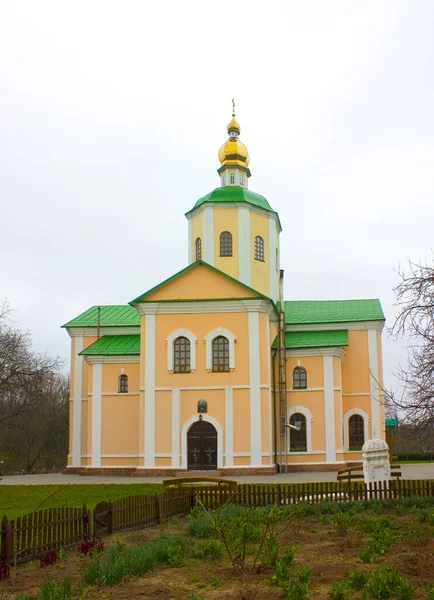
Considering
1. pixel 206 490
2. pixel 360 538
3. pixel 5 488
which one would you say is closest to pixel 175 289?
pixel 5 488

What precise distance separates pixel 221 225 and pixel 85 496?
15039 millimetres

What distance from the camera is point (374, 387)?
102ft

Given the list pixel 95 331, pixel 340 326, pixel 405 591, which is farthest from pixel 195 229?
pixel 405 591

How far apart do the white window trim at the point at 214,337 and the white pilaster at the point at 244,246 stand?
3557mm

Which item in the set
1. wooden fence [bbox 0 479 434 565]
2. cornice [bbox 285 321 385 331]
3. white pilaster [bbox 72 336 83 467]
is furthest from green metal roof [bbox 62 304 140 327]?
wooden fence [bbox 0 479 434 565]

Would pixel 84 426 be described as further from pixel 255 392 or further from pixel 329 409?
pixel 329 409

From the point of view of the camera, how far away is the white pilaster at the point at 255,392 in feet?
88.6

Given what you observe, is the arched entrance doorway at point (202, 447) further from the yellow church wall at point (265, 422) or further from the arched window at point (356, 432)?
the arched window at point (356, 432)

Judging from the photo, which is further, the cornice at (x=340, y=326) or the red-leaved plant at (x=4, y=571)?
the cornice at (x=340, y=326)

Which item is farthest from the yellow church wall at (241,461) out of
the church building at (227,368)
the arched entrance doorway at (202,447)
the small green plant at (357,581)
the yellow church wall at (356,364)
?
the small green plant at (357,581)

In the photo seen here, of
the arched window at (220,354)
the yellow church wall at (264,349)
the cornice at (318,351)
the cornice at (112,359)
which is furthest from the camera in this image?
the cornice at (112,359)

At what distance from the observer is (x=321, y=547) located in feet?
33.4

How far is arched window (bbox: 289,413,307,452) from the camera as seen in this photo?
29391 millimetres

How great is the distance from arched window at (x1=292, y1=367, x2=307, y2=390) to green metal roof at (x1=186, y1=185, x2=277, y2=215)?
7365 millimetres
